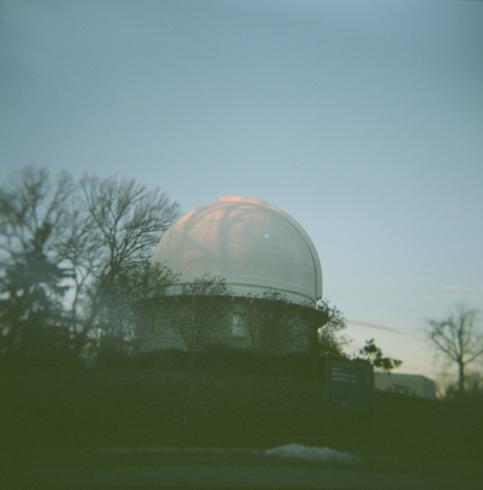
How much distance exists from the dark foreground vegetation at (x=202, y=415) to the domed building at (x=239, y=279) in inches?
254

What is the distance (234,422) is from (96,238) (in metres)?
10.1

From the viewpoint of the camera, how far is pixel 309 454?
11109mm

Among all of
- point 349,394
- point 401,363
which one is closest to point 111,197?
point 349,394

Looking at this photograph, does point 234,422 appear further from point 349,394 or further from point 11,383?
point 11,383

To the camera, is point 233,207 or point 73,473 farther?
point 233,207

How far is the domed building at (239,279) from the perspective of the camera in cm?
2503

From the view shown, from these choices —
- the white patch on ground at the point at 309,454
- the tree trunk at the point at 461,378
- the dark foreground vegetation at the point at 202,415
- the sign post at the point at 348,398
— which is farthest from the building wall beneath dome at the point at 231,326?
the white patch on ground at the point at 309,454

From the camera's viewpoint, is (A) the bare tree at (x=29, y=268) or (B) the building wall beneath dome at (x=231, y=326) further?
(B) the building wall beneath dome at (x=231, y=326)

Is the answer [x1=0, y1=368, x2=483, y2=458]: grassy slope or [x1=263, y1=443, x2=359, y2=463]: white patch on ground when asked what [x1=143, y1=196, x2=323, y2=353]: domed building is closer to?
[x1=0, y1=368, x2=483, y2=458]: grassy slope

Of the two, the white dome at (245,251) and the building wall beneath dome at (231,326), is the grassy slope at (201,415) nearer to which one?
the building wall beneath dome at (231,326)

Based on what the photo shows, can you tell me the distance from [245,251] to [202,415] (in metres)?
17.4

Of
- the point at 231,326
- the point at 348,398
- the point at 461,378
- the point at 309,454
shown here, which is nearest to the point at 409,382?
the point at 461,378

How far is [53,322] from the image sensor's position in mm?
15547

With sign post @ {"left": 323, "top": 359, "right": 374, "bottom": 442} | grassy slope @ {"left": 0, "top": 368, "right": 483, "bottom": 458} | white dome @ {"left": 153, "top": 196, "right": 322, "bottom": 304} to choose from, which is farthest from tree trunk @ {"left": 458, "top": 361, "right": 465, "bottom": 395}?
white dome @ {"left": 153, "top": 196, "right": 322, "bottom": 304}
